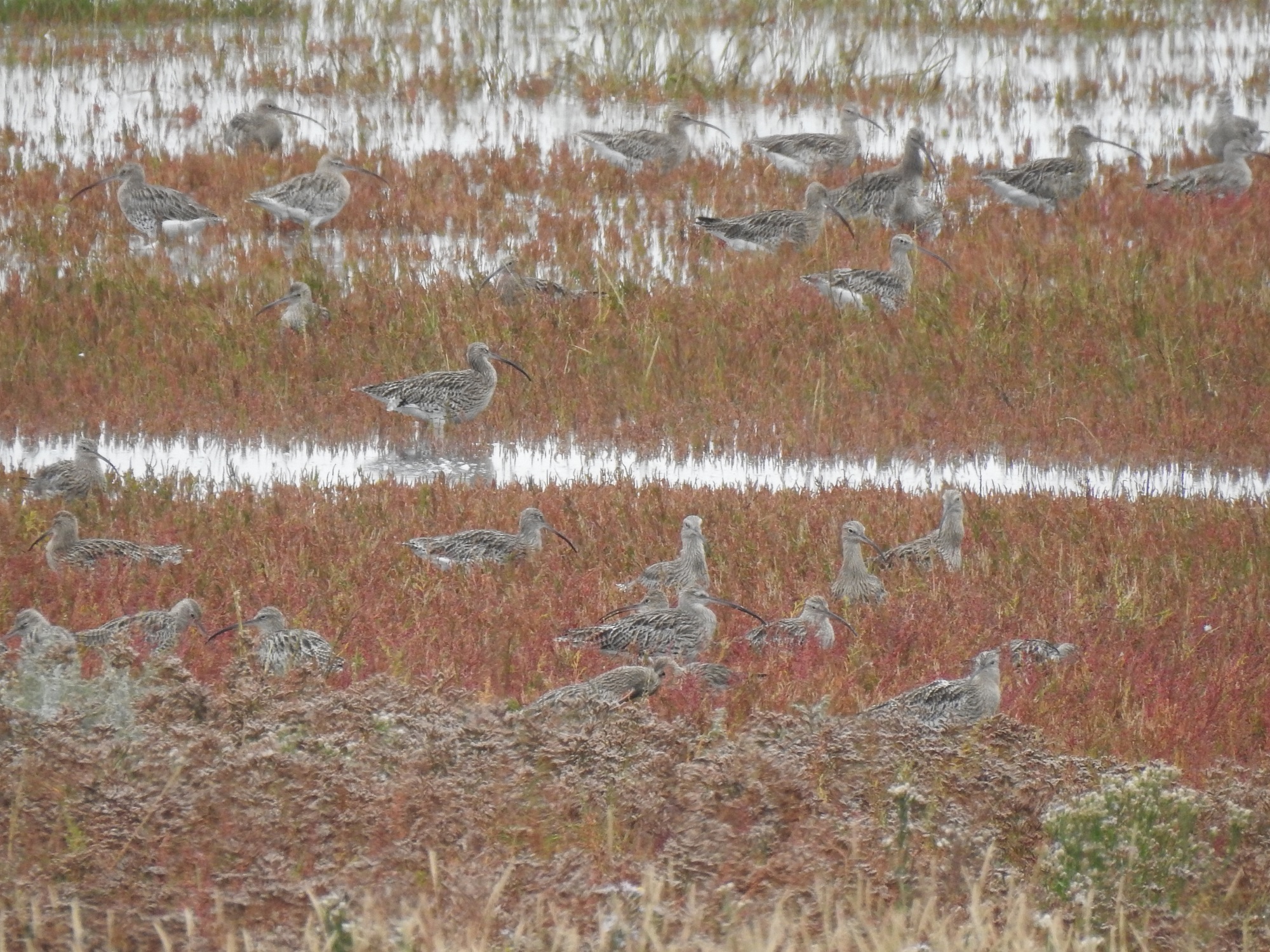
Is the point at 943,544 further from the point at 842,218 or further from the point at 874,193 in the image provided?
the point at 874,193

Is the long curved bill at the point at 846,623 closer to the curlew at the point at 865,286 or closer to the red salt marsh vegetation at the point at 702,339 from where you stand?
the red salt marsh vegetation at the point at 702,339

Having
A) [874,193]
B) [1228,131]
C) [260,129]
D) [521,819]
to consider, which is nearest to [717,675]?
[521,819]

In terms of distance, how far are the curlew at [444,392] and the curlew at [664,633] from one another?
4.16m

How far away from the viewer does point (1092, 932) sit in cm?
540

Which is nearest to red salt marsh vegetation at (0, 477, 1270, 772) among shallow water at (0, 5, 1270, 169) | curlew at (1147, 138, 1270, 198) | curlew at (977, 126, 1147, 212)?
curlew at (977, 126, 1147, 212)

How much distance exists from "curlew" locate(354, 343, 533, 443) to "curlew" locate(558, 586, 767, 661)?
4.16 meters

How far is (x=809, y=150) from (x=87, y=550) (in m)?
10.8

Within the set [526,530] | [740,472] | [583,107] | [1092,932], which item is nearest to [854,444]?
[740,472]

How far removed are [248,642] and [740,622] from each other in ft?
8.21

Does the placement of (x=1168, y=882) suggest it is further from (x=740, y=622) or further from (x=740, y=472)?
(x=740, y=472)

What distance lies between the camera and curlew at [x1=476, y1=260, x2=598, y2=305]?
14.8 m

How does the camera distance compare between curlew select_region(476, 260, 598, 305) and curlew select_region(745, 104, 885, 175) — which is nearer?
curlew select_region(476, 260, 598, 305)

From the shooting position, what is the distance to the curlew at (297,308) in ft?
46.1

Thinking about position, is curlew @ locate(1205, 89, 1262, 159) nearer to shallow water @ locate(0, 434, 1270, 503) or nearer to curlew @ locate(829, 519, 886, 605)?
shallow water @ locate(0, 434, 1270, 503)
